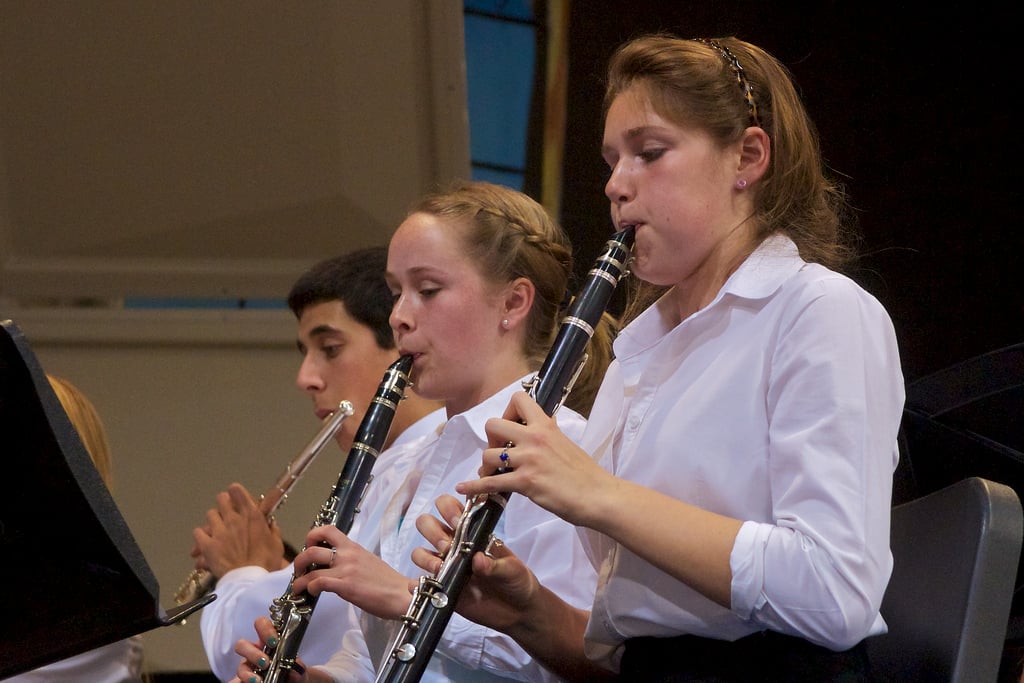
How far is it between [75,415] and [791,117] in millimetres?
1782

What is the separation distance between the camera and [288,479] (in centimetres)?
284

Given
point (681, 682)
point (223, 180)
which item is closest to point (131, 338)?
point (223, 180)

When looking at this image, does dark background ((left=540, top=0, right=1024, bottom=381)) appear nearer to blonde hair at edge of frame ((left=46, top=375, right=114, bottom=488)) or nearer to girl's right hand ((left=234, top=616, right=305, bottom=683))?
girl's right hand ((left=234, top=616, right=305, bottom=683))

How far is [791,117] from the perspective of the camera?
1588 mm

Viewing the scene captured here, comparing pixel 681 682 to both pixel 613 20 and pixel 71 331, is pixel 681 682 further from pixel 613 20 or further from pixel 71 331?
pixel 71 331

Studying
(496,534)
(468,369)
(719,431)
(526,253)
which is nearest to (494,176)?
(526,253)

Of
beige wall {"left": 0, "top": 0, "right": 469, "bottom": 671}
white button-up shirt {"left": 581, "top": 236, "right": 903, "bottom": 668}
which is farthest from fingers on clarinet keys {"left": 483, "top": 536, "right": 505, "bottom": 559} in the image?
beige wall {"left": 0, "top": 0, "right": 469, "bottom": 671}

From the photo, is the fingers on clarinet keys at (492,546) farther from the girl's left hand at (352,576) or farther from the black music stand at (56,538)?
the black music stand at (56,538)

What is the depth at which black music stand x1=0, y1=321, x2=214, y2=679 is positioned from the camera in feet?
4.23

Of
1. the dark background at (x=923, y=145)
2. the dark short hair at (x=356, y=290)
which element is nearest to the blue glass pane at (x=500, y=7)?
the dark background at (x=923, y=145)

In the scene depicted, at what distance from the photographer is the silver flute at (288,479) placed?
2730 mm

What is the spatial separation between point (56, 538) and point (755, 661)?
80 cm

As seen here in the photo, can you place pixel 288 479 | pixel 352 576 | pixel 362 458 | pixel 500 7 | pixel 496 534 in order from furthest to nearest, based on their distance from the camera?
pixel 500 7
pixel 288 479
pixel 362 458
pixel 496 534
pixel 352 576

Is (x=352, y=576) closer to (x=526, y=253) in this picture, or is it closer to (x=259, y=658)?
(x=259, y=658)
